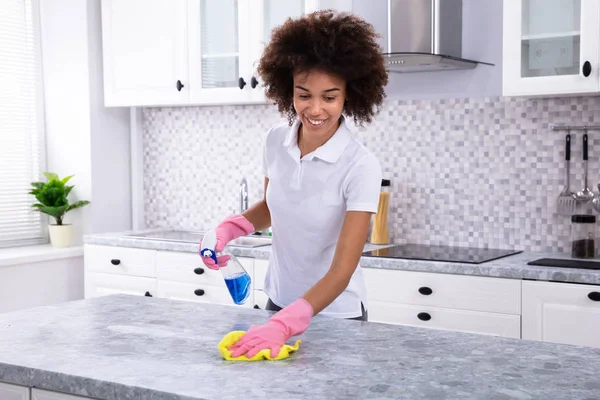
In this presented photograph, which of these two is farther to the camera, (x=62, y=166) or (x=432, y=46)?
(x=62, y=166)

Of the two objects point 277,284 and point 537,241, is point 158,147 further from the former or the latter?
point 277,284

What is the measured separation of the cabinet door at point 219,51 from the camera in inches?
151

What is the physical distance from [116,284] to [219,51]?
4.22ft

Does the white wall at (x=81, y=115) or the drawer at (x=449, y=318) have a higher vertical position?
the white wall at (x=81, y=115)

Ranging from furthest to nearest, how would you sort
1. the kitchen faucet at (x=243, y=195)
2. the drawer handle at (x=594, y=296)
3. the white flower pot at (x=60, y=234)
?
1. the white flower pot at (x=60, y=234)
2. the kitchen faucet at (x=243, y=195)
3. the drawer handle at (x=594, y=296)

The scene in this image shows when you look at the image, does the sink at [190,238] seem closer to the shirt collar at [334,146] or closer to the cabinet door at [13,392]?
the shirt collar at [334,146]

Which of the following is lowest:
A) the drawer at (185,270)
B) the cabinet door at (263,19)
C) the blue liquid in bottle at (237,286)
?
the drawer at (185,270)

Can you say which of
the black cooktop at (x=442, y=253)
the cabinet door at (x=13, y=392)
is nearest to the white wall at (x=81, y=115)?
the black cooktop at (x=442, y=253)

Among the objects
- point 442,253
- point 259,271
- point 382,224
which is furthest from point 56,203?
point 442,253

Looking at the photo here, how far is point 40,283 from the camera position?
4168 mm

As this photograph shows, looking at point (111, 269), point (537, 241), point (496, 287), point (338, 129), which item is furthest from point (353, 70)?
point (111, 269)

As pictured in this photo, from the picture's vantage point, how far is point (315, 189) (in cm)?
215

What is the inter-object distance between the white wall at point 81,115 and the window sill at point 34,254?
0.54 ft

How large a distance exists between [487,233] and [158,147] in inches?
79.9
